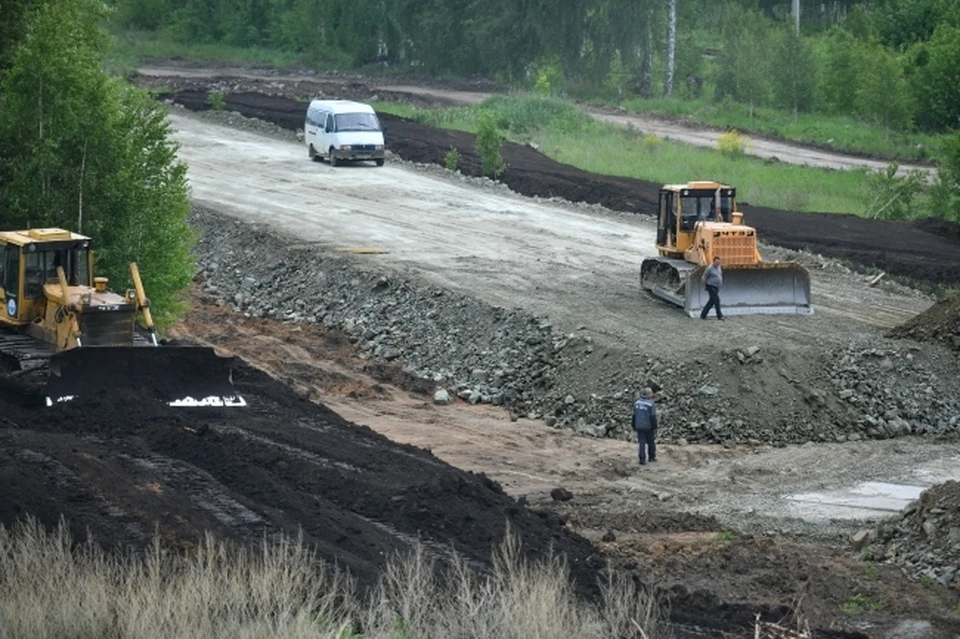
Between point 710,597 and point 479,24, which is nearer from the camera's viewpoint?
point 710,597

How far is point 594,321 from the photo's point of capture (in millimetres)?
28109

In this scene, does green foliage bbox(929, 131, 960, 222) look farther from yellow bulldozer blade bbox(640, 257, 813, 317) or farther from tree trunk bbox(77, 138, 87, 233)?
tree trunk bbox(77, 138, 87, 233)

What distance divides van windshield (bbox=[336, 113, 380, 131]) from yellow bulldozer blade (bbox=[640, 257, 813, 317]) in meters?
20.5

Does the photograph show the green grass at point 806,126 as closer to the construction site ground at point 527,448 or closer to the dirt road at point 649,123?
the dirt road at point 649,123

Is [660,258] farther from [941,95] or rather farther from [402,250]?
[941,95]

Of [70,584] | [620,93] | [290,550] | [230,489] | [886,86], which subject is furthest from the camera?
[620,93]

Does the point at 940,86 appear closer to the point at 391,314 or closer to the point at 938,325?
the point at 938,325

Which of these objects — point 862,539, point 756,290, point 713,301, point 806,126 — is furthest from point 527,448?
point 806,126

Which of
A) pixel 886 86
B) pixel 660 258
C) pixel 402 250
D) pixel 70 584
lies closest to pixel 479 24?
pixel 886 86

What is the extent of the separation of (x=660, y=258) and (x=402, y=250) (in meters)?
7.25

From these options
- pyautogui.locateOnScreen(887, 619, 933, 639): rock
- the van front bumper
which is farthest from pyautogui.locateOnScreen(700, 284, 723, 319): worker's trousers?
the van front bumper

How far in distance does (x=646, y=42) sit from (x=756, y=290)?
46.9 meters

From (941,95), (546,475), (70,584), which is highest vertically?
(941,95)

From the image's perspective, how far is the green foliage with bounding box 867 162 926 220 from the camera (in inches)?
1662
